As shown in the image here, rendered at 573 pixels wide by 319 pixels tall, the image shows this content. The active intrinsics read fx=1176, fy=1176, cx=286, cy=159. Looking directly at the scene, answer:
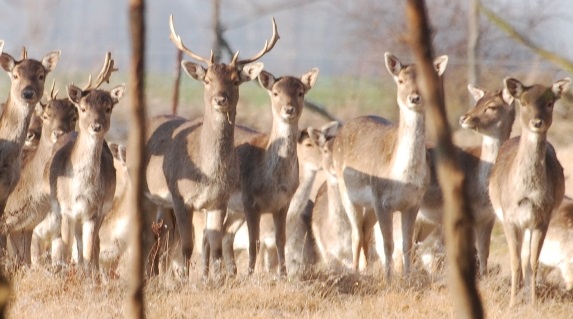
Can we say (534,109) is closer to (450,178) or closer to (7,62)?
(7,62)

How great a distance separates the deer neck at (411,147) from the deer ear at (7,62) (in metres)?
3.28

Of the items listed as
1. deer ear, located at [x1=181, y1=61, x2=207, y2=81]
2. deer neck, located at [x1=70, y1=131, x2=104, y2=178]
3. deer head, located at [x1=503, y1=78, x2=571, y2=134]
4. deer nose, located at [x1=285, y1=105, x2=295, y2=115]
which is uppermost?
deer ear, located at [x1=181, y1=61, x2=207, y2=81]

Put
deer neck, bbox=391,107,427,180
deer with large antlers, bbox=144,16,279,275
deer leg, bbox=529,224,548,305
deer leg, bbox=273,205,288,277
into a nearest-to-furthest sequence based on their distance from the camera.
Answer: deer leg, bbox=529,224,548,305, deer with large antlers, bbox=144,16,279,275, deer neck, bbox=391,107,427,180, deer leg, bbox=273,205,288,277

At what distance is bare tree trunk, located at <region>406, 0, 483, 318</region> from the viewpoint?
1.54m

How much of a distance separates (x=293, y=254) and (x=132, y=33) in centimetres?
1089

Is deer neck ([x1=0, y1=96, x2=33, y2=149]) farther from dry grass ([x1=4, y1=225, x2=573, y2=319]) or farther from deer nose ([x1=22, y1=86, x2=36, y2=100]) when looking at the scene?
dry grass ([x1=4, y1=225, x2=573, y2=319])

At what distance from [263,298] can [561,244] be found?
4008mm

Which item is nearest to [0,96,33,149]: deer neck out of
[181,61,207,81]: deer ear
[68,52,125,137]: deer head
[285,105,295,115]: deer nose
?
[68,52,125,137]: deer head

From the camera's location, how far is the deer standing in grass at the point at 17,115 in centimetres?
948

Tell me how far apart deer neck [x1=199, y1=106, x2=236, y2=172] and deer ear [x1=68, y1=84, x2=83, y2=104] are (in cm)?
107

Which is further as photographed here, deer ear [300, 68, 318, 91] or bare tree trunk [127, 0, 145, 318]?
deer ear [300, 68, 318, 91]

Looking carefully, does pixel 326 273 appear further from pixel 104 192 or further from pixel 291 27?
pixel 291 27

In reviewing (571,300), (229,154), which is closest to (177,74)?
(229,154)

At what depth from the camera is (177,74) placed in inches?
672
